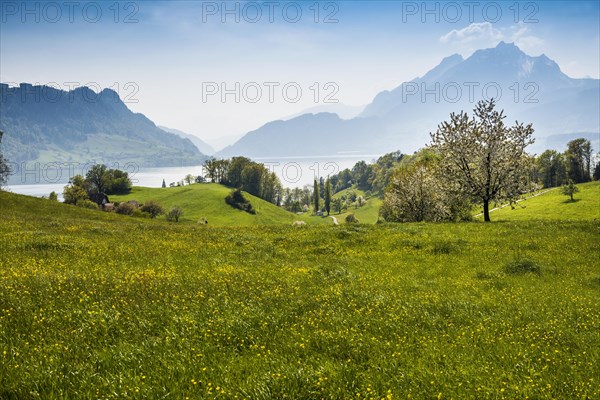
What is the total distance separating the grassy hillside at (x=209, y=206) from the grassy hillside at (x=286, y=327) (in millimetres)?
124014

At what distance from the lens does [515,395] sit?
6375 mm

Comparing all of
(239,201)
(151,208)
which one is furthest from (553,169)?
(151,208)

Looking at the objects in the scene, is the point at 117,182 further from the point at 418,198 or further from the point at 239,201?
the point at 418,198

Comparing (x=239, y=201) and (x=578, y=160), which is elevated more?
(x=578, y=160)

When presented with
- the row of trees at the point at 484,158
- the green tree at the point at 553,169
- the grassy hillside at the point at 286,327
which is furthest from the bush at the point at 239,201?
the grassy hillside at the point at 286,327

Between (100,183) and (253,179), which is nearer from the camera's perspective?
(100,183)

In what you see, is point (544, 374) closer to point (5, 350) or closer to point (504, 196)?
point (5, 350)

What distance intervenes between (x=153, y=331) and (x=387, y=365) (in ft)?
18.3

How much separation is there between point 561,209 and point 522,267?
7758cm

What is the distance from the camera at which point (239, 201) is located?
161500mm

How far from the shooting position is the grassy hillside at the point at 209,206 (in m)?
145

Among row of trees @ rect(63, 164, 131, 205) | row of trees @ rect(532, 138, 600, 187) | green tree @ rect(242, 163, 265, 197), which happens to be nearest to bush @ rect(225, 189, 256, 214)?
green tree @ rect(242, 163, 265, 197)

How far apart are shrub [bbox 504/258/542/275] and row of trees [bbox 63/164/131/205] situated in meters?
159

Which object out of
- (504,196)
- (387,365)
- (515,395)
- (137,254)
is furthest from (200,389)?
(504,196)
